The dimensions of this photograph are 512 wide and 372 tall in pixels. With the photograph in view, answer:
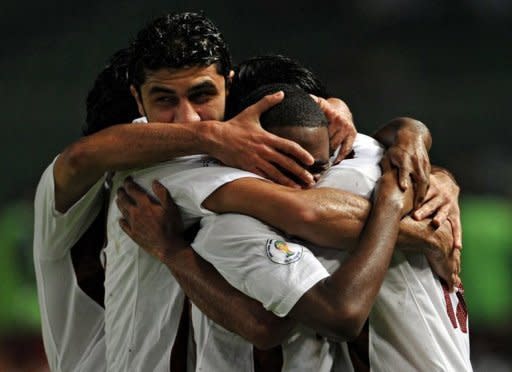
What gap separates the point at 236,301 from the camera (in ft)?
6.80

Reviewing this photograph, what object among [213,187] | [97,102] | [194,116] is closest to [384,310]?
[213,187]

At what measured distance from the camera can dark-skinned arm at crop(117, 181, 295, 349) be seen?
6.66 ft

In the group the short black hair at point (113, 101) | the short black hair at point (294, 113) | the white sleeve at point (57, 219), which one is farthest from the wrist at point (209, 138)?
the short black hair at point (113, 101)

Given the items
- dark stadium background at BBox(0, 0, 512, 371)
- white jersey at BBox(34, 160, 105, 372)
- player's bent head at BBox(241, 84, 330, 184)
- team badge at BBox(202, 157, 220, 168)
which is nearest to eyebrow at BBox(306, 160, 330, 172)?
Answer: player's bent head at BBox(241, 84, 330, 184)

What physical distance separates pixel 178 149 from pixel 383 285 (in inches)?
21.5

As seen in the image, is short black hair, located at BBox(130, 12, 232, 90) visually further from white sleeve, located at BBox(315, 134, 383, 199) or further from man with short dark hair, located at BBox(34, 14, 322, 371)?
white sleeve, located at BBox(315, 134, 383, 199)

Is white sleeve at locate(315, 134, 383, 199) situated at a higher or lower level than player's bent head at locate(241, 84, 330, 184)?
lower

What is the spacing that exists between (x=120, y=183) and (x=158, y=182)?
0.59 feet

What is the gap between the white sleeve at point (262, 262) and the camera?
197 cm

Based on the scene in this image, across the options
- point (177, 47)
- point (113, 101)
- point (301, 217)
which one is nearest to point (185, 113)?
point (177, 47)

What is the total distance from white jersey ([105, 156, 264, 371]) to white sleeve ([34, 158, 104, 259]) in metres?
0.13

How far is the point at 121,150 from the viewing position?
2293mm

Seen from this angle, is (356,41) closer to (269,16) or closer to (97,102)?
(269,16)

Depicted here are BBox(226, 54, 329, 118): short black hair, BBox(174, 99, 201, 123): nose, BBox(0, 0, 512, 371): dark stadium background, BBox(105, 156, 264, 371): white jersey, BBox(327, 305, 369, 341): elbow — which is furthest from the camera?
BBox(0, 0, 512, 371): dark stadium background
